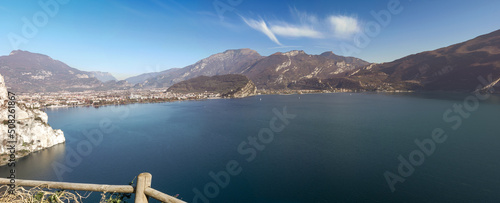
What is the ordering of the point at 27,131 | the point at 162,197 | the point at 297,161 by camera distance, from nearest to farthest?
the point at 162,197, the point at 297,161, the point at 27,131

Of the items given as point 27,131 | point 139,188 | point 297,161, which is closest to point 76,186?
point 139,188

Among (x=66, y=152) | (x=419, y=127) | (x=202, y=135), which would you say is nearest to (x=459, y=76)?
(x=419, y=127)

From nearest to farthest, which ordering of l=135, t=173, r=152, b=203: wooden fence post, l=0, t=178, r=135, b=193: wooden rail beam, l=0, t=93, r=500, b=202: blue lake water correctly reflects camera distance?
1. l=135, t=173, r=152, b=203: wooden fence post
2. l=0, t=178, r=135, b=193: wooden rail beam
3. l=0, t=93, r=500, b=202: blue lake water

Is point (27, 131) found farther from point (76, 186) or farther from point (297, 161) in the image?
point (76, 186)

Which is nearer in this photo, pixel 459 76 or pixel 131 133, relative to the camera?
pixel 131 133

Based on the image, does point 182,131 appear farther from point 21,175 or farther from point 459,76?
point 459,76

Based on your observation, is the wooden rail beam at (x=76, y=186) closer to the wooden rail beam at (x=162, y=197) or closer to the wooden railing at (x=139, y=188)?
the wooden railing at (x=139, y=188)

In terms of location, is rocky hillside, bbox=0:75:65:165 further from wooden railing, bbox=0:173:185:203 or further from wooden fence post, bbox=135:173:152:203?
wooden fence post, bbox=135:173:152:203

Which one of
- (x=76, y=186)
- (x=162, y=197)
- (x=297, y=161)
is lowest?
(x=297, y=161)

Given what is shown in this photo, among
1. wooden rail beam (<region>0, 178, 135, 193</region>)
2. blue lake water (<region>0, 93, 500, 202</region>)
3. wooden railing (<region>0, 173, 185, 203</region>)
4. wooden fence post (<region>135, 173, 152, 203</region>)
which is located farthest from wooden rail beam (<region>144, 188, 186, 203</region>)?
blue lake water (<region>0, 93, 500, 202</region>)
